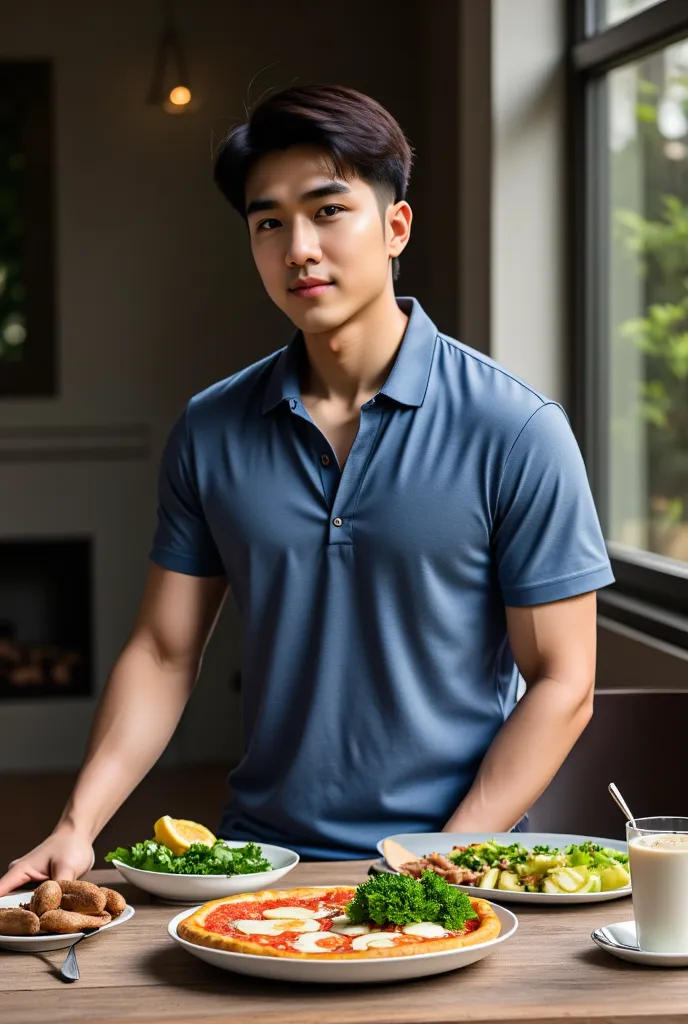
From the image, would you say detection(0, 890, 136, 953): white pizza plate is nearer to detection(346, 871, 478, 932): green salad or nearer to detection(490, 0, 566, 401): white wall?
detection(346, 871, 478, 932): green salad

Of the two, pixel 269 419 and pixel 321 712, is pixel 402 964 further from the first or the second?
pixel 269 419

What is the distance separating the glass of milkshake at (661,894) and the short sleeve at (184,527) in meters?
0.76

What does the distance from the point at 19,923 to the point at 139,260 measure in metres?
4.28

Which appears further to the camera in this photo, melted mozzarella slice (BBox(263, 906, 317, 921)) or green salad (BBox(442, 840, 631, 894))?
green salad (BBox(442, 840, 631, 894))

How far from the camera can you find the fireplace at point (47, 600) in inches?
220

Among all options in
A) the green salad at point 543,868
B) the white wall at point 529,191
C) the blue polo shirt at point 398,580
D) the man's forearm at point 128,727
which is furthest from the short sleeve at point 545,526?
the white wall at point 529,191

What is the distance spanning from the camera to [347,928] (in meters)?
1.14

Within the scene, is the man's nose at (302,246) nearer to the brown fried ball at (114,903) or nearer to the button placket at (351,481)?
the button placket at (351,481)

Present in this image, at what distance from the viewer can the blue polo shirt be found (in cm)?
160

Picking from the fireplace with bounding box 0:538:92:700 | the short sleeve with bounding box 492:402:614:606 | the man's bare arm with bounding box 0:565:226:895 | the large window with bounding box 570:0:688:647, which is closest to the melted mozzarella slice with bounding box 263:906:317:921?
the man's bare arm with bounding box 0:565:226:895

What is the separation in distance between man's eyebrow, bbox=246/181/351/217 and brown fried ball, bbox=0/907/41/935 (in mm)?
809

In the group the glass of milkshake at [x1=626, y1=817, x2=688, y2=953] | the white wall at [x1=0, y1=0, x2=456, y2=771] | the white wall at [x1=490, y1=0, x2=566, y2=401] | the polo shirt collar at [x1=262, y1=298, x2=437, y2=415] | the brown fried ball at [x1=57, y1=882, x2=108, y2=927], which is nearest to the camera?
the glass of milkshake at [x1=626, y1=817, x2=688, y2=953]

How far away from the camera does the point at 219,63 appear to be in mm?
5148

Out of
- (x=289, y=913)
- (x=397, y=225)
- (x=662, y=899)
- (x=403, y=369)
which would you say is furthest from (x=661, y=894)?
(x=397, y=225)
